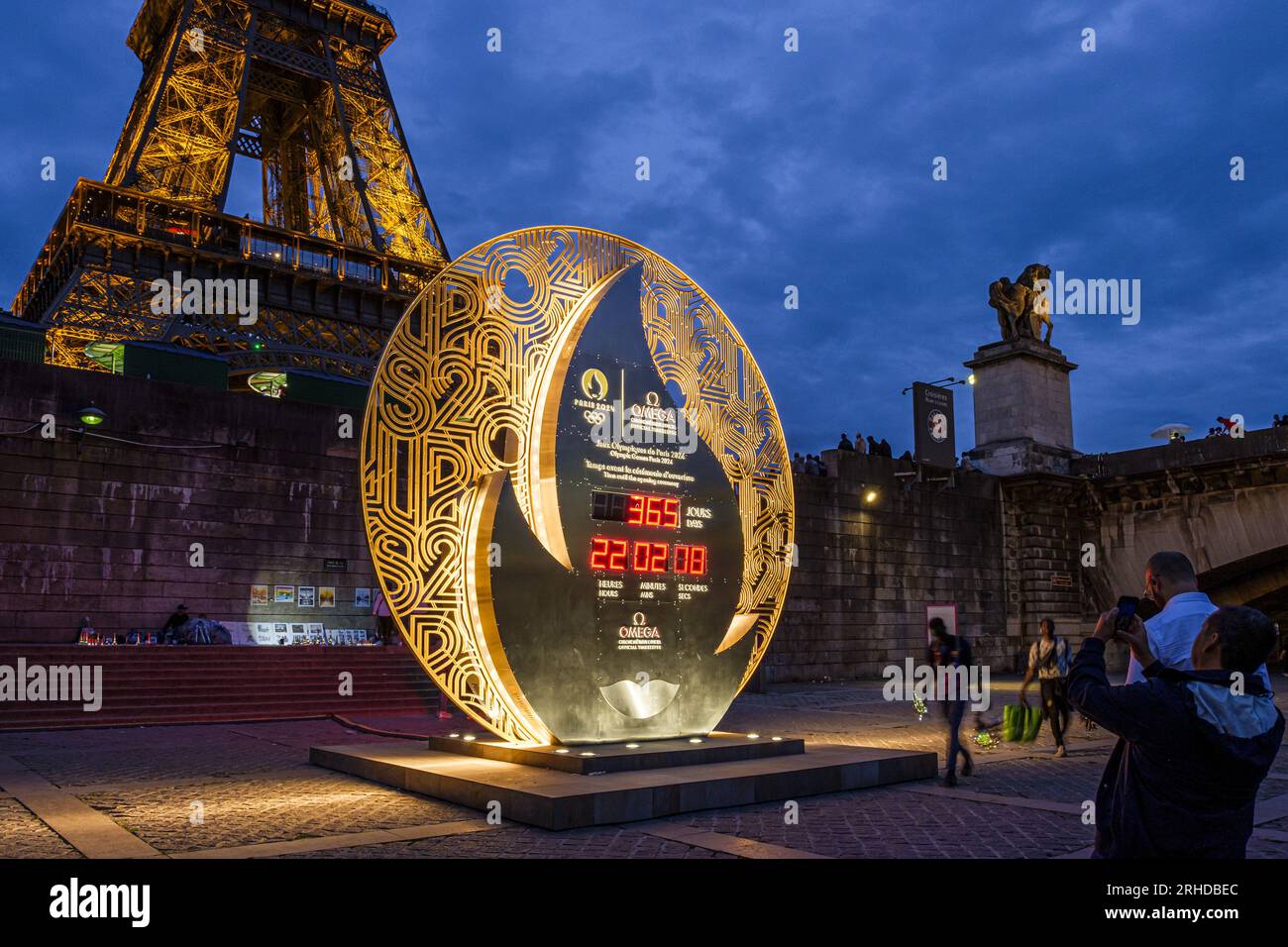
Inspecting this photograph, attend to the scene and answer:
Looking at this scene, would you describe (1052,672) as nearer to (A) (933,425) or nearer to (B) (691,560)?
(B) (691,560)

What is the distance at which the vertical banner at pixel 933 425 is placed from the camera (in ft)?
95.3

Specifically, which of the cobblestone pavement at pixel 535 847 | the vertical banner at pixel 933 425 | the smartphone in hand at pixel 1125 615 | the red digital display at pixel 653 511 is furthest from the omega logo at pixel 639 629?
the vertical banner at pixel 933 425

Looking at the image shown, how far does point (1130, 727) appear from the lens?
3.38m

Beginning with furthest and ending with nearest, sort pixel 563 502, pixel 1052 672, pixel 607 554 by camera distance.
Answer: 1. pixel 1052 672
2. pixel 607 554
3. pixel 563 502

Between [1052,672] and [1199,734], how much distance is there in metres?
10.0

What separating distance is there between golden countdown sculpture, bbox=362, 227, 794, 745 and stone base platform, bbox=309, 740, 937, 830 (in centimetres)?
88

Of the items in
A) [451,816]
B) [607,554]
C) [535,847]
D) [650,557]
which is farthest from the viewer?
[650,557]

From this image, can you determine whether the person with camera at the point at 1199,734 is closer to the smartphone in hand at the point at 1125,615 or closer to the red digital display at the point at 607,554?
the smartphone in hand at the point at 1125,615

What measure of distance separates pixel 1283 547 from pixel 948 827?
87.6ft

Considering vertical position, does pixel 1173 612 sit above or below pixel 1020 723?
above

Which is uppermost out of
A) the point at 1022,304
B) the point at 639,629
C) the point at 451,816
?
the point at 1022,304

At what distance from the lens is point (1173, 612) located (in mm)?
4184

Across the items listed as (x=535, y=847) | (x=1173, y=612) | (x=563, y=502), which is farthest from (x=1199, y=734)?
(x=563, y=502)

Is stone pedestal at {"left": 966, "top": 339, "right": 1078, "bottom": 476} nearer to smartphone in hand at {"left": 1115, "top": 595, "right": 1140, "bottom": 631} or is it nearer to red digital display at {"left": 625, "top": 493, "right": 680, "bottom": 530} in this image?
red digital display at {"left": 625, "top": 493, "right": 680, "bottom": 530}
